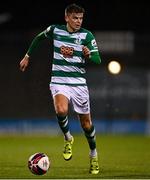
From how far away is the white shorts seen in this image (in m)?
10.4

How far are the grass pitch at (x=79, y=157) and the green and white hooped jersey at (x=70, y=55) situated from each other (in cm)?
120

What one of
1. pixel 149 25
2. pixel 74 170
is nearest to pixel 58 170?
pixel 74 170

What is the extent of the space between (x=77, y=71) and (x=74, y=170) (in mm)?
1365

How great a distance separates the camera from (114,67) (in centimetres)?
2062

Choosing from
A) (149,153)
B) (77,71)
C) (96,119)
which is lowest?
(96,119)

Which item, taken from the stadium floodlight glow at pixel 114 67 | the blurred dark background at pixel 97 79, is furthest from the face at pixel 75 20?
the stadium floodlight glow at pixel 114 67

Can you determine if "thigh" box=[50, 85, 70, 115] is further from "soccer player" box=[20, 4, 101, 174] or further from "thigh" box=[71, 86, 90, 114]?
"thigh" box=[71, 86, 90, 114]

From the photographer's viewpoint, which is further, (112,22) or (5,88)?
(112,22)

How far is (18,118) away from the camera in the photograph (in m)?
20.3

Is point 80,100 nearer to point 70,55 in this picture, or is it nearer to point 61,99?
point 61,99

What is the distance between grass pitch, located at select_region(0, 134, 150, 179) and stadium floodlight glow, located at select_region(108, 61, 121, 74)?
5.95 feet

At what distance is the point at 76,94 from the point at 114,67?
33.8ft

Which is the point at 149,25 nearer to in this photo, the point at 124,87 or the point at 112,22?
the point at 112,22

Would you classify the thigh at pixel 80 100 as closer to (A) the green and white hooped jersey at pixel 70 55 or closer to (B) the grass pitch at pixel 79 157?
(A) the green and white hooped jersey at pixel 70 55
